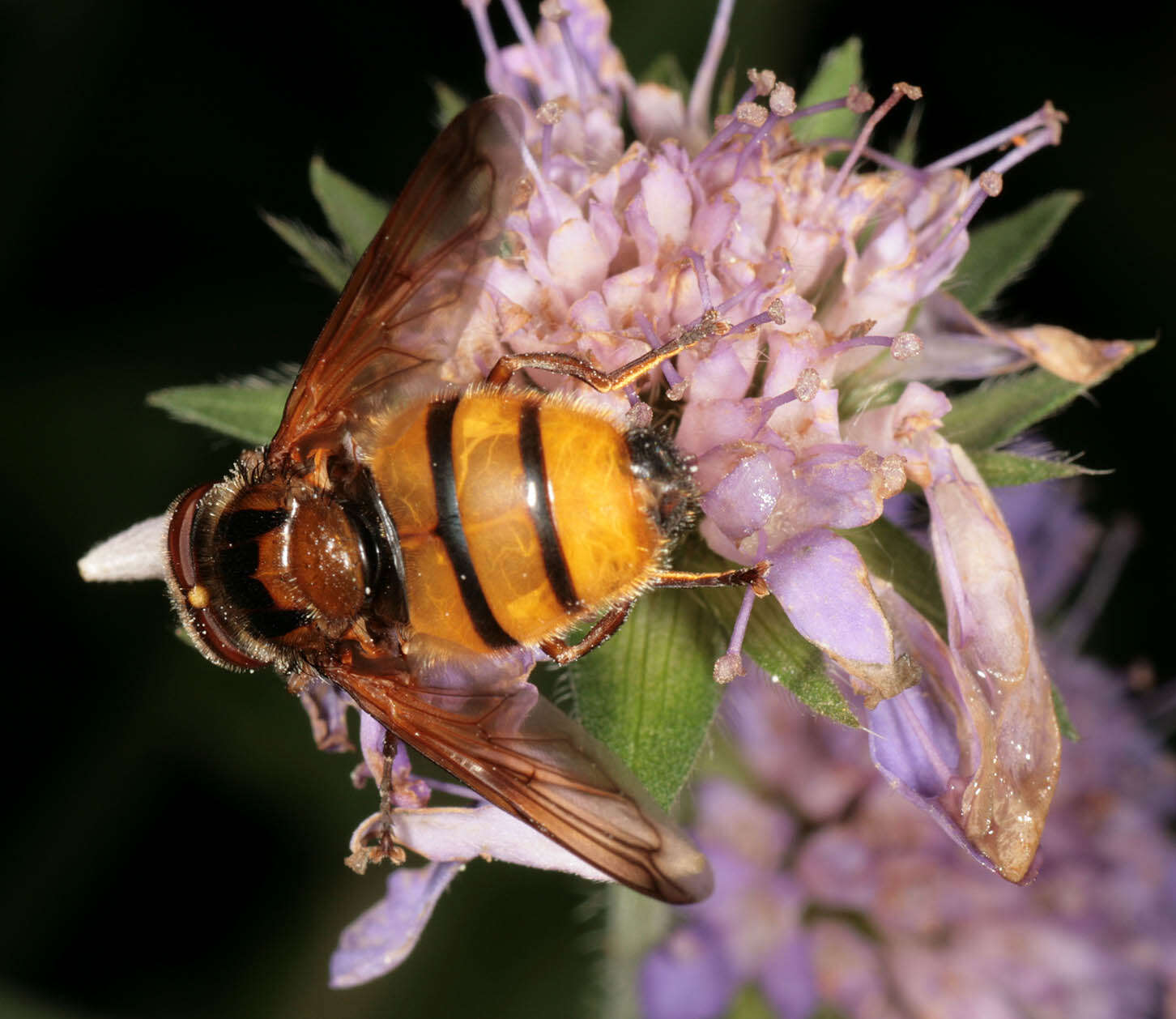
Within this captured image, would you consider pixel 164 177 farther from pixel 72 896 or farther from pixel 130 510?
pixel 72 896

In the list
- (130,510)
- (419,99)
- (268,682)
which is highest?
(419,99)

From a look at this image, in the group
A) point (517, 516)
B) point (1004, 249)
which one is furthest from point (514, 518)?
point (1004, 249)

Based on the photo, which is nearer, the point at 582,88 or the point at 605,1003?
the point at 582,88

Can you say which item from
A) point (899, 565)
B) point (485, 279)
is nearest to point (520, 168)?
point (485, 279)

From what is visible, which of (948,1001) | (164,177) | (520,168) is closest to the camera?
(520,168)

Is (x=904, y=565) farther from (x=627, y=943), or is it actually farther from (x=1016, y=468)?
(x=627, y=943)

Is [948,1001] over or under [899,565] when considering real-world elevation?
under

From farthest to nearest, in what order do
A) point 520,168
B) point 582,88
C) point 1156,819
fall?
point 1156,819, point 582,88, point 520,168


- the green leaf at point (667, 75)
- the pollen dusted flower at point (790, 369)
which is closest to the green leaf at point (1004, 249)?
the pollen dusted flower at point (790, 369)

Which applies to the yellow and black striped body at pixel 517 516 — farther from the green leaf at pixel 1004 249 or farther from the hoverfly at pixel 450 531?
the green leaf at pixel 1004 249
